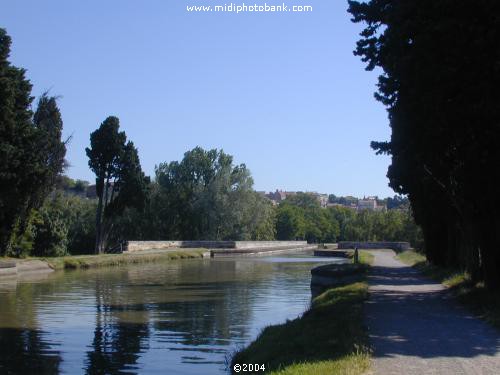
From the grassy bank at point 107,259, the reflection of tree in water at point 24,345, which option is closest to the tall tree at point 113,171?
the grassy bank at point 107,259

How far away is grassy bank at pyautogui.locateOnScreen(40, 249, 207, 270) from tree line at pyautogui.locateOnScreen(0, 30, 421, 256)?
3.30m

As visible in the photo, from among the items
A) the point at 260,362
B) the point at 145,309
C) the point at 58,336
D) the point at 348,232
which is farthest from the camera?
the point at 348,232

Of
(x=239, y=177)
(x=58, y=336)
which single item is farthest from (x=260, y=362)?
(x=239, y=177)

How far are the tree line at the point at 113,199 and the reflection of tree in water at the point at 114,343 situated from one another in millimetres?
18996

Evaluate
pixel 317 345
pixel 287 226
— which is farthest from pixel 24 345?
pixel 287 226

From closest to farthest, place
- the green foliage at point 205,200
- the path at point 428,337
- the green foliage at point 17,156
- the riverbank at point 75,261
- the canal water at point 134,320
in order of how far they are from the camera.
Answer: the path at point 428,337 → the canal water at point 134,320 → the green foliage at point 17,156 → the riverbank at point 75,261 → the green foliage at point 205,200

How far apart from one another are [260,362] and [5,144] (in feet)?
95.1

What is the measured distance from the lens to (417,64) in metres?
15.4

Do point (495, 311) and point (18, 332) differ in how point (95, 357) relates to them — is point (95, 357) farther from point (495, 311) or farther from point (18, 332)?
point (495, 311)

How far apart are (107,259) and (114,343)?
32672 mm

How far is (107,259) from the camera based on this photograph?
48219 mm

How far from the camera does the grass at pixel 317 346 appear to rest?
966cm

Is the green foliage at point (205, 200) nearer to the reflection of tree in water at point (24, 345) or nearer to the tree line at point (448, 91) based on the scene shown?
the reflection of tree in water at point (24, 345)

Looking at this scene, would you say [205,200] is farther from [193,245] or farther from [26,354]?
[26,354]
